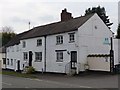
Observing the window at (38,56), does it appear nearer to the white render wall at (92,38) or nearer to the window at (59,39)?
the window at (59,39)

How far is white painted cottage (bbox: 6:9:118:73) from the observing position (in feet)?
121

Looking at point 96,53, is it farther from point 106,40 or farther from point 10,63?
point 10,63

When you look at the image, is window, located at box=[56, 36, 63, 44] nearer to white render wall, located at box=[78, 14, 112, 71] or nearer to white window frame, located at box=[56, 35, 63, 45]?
white window frame, located at box=[56, 35, 63, 45]

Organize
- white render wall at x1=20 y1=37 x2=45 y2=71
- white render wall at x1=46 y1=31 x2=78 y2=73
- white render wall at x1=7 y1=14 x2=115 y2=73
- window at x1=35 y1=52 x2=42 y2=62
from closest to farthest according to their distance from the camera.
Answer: white render wall at x1=7 y1=14 x2=115 y2=73 < white render wall at x1=46 y1=31 x2=78 y2=73 < white render wall at x1=20 y1=37 x2=45 y2=71 < window at x1=35 y1=52 x2=42 y2=62

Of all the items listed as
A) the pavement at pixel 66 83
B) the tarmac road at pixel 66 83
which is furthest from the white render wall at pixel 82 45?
the tarmac road at pixel 66 83

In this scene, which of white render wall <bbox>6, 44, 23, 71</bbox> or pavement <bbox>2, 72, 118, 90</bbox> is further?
white render wall <bbox>6, 44, 23, 71</bbox>

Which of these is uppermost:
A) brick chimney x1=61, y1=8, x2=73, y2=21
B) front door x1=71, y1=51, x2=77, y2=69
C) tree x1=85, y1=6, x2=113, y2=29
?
tree x1=85, y1=6, x2=113, y2=29

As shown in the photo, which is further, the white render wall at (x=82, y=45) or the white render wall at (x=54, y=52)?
the white render wall at (x=54, y=52)

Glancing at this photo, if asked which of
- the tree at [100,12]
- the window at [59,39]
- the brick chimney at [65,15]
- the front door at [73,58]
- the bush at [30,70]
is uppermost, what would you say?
the tree at [100,12]

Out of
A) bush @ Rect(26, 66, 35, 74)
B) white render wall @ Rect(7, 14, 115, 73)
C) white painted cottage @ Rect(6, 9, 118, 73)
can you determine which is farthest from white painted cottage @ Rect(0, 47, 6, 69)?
white render wall @ Rect(7, 14, 115, 73)

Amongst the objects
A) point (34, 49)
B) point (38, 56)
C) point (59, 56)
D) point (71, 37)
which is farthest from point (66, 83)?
point (34, 49)

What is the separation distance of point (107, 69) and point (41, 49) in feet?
47.1

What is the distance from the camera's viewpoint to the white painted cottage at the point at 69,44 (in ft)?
121

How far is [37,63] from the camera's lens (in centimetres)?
4603
